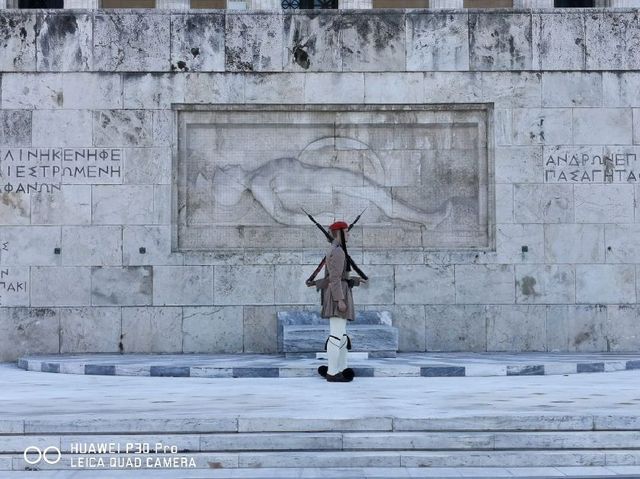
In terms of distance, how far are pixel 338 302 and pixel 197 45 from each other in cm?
789

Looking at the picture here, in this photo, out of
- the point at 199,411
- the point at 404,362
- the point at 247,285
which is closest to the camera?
the point at 199,411

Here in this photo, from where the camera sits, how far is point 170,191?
72.1 feet

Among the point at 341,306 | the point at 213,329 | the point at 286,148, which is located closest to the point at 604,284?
the point at 286,148

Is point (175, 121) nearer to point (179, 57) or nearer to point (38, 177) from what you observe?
point (179, 57)

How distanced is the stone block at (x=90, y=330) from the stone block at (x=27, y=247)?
1.04 metres

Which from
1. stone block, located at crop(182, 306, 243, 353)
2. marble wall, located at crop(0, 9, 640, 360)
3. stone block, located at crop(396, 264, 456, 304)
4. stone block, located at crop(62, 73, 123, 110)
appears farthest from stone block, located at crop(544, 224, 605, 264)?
stone block, located at crop(62, 73, 123, 110)

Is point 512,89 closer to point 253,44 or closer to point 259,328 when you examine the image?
point 253,44

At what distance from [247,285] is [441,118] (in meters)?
4.96

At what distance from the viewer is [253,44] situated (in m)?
22.3

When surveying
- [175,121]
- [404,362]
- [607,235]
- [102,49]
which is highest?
[102,49]

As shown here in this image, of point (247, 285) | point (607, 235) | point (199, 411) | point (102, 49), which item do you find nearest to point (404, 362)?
point (247, 285)

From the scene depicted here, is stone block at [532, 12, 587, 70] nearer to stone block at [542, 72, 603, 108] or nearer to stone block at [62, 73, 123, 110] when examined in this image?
stone block at [542, 72, 603, 108]

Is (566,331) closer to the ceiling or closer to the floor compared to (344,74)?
closer to the floor

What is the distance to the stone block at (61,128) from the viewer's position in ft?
72.1
